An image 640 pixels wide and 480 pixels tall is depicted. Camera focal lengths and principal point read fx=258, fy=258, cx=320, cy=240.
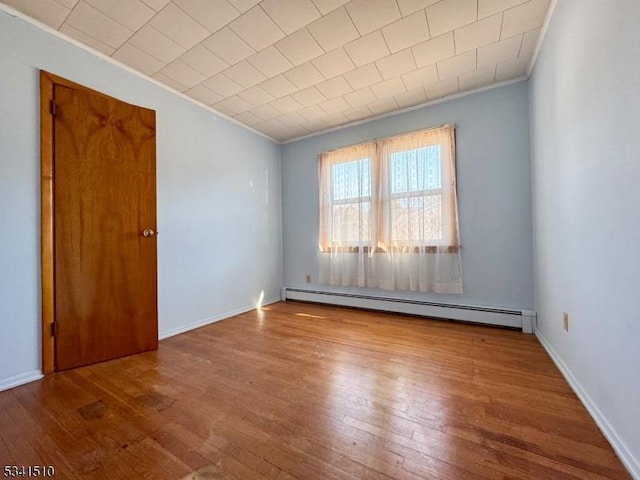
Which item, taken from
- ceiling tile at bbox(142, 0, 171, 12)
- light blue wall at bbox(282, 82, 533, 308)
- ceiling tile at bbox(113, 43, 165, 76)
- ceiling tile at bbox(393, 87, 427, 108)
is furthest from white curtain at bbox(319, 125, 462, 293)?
ceiling tile at bbox(142, 0, 171, 12)

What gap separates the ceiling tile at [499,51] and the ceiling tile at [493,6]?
36 cm

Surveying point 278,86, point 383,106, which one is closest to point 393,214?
point 383,106

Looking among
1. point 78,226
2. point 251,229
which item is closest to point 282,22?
point 78,226

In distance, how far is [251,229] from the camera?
11.6 ft

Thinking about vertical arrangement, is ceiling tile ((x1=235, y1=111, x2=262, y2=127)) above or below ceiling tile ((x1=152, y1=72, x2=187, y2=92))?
above

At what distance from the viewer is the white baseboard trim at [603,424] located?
96 centimetres

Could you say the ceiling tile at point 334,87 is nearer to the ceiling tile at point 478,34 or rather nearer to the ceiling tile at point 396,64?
the ceiling tile at point 396,64

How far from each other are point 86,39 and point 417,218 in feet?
10.8

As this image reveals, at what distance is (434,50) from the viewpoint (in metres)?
2.10

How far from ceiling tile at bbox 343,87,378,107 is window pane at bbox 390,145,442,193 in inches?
26.8

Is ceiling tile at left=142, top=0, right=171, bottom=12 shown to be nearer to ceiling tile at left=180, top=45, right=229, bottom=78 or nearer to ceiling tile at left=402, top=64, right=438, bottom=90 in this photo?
ceiling tile at left=180, top=45, right=229, bottom=78

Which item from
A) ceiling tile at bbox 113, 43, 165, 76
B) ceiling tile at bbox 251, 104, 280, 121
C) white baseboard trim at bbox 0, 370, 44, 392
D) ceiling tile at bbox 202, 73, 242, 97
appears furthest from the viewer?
ceiling tile at bbox 251, 104, 280, 121

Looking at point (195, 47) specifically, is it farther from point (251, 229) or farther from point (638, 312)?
point (638, 312)

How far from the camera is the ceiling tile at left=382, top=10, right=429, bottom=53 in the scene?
1802 mm
